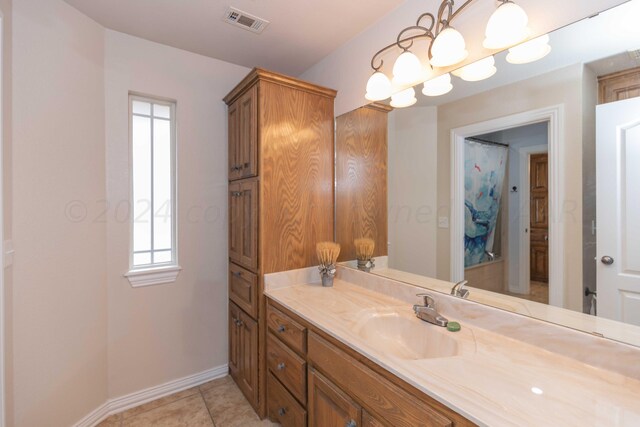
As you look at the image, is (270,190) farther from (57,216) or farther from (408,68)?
(57,216)

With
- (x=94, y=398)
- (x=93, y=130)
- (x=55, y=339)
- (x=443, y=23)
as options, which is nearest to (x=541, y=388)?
(x=443, y=23)

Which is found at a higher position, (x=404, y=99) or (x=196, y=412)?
(x=404, y=99)

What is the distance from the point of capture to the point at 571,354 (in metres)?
0.98

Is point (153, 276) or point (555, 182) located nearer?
point (555, 182)

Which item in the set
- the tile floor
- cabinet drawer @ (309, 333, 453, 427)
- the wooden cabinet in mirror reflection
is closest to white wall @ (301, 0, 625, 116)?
the wooden cabinet in mirror reflection

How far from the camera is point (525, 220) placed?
3.94 feet

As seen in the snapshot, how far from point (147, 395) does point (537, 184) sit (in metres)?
2.67

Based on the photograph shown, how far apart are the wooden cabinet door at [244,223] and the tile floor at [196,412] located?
957 millimetres

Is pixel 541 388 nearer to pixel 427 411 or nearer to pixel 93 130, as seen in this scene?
pixel 427 411

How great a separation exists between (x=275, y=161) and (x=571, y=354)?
1.65m

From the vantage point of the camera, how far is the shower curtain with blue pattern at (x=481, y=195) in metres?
1.32

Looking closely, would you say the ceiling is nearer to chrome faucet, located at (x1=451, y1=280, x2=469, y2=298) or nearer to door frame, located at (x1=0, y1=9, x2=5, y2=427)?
door frame, located at (x1=0, y1=9, x2=5, y2=427)

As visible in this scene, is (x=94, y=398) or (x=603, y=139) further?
(x=94, y=398)

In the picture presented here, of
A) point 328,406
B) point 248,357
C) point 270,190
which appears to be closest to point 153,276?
point 248,357
